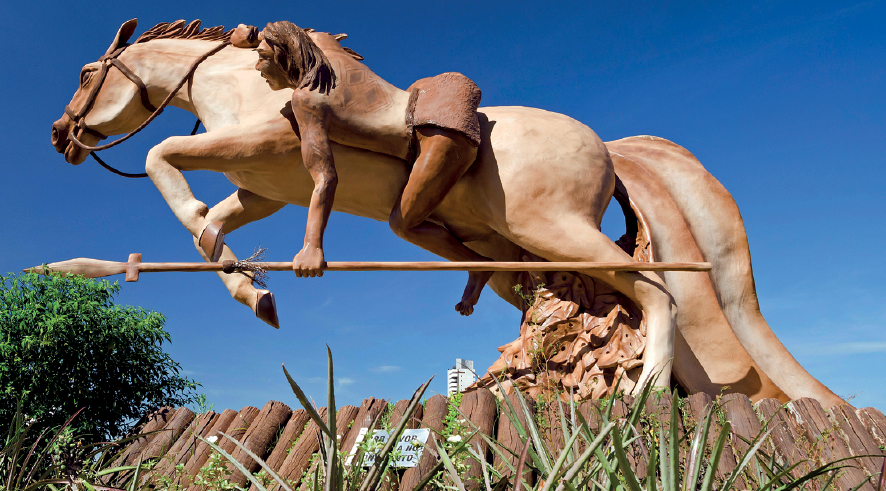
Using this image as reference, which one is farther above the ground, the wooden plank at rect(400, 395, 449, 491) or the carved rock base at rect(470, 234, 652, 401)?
the carved rock base at rect(470, 234, 652, 401)

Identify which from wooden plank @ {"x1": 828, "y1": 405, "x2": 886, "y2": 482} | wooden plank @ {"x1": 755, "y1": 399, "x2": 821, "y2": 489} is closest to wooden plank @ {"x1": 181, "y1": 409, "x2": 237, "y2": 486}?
wooden plank @ {"x1": 755, "y1": 399, "x2": 821, "y2": 489}

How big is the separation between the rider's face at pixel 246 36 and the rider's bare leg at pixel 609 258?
195cm

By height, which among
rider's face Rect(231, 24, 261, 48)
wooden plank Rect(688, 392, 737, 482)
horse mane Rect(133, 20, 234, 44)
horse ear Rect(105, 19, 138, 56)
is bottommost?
wooden plank Rect(688, 392, 737, 482)

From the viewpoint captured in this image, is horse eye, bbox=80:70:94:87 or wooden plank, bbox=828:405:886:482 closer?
wooden plank, bbox=828:405:886:482

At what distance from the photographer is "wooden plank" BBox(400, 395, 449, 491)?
237 cm

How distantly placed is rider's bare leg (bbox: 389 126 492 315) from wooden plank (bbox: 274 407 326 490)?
1.44m

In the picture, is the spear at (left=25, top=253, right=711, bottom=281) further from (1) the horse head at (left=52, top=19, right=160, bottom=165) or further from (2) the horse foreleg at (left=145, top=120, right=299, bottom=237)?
(1) the horse head at (left=52, top=19, right=160, bottom=165)

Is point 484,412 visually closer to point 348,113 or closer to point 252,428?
point 252,428

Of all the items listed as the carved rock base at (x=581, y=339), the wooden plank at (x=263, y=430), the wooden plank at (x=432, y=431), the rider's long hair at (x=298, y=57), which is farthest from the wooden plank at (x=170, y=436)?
the rider's long hair at (x=298, y=57)

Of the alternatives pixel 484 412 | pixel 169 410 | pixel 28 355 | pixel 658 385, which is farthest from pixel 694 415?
pixel 28 355

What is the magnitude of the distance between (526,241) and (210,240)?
1.81 meters

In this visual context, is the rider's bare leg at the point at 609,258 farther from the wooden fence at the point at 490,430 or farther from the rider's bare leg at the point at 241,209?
the rider's bare leg at the point at 241,209

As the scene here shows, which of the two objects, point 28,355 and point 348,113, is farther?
point 28,355

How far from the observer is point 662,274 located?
403 cm
